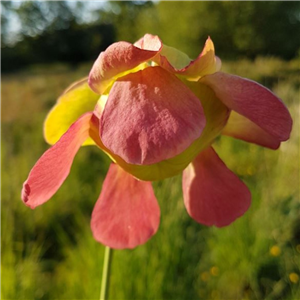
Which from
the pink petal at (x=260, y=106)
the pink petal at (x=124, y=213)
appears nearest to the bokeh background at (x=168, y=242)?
the pink petal at (x=124, y=213)

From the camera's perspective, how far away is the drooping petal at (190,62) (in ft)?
0.94

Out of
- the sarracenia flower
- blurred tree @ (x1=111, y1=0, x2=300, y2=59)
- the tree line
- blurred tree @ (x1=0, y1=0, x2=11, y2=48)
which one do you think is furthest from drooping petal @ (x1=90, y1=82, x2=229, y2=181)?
blurred tree @ (x1=0, y1=0, x2=11, y2=48)

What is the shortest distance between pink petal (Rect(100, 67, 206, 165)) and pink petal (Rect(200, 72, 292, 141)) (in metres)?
0.03

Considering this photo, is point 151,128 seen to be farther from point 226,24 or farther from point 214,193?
point 226,24

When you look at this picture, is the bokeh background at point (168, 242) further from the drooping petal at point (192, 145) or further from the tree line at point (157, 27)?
the drooping petal at point (192, 145)

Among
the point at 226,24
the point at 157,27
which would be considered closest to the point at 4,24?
the point at 157,27

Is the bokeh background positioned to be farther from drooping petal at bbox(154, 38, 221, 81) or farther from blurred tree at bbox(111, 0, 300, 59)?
drooping petal at bbox(154, 38, 221, 81)

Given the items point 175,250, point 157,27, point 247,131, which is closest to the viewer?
point 247,131

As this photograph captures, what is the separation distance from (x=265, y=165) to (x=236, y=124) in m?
2.09

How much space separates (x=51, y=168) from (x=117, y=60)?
0.26 ft

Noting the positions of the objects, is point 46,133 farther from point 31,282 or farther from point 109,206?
point 31,282

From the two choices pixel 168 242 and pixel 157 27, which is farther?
pixel 157 27

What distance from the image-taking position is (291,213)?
1640mm

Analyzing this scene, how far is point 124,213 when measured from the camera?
14.5 inches
